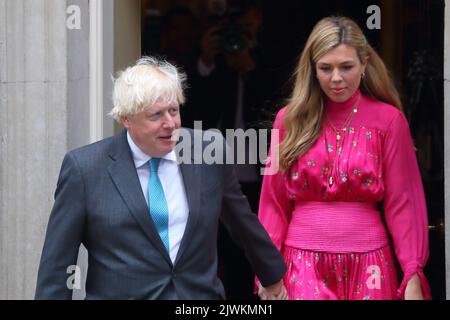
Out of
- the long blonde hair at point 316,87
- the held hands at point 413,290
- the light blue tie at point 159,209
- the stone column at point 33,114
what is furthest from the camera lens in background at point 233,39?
the light blue tie at point 159,209

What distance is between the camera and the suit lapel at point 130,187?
4516mm

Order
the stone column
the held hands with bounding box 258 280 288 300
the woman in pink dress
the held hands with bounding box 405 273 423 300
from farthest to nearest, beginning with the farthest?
1. the stone column
2. the woman in pink dress
3. the held hands with bounding box 405 273 423 300
4. the held hands with bounding box 258 280 288 300

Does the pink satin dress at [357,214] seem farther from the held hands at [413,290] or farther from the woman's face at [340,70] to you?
the woman's face at [340,70]

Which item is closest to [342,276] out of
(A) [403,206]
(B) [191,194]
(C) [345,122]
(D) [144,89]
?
(A) [403,206]

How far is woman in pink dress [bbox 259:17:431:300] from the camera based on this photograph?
217 inches

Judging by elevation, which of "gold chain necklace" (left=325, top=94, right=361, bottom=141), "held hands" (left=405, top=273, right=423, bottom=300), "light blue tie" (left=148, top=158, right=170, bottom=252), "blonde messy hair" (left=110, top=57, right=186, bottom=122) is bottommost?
"held hands" (left=405, top=273, right=423, bottom=300)

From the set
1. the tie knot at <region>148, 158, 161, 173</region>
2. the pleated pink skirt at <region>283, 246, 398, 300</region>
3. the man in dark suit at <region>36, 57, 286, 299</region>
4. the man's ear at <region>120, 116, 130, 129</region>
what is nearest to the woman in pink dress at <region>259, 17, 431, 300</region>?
the pleated pink skirt at <region>283, 246, 398, 300</region>

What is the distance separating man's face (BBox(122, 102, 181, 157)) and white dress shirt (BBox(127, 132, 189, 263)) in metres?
0.04

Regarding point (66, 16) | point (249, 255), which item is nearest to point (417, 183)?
point (249, 255)

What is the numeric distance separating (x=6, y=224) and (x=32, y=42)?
101 cm

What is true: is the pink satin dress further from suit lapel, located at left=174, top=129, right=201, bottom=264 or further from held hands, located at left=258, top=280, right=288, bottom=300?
suit lapel, located at left=174, top=129, right=201, bottom=264

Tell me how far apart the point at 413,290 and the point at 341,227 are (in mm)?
442

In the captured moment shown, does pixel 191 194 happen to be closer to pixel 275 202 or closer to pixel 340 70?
pixel 275 202

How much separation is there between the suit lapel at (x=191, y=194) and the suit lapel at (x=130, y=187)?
0.30 feet
